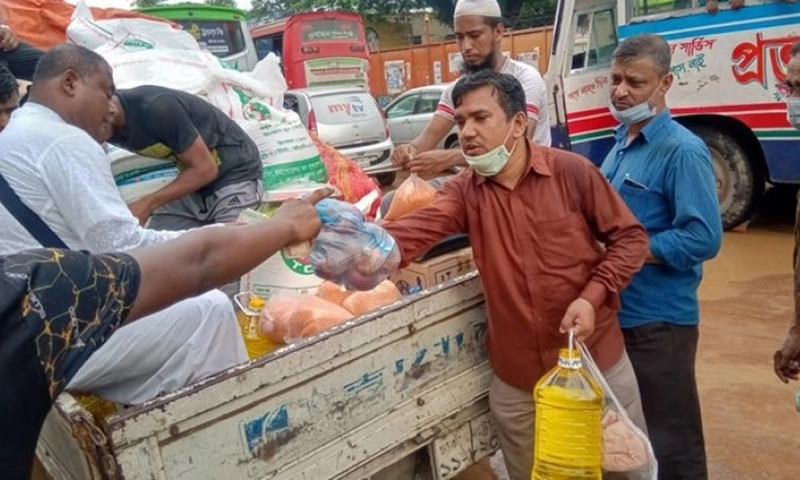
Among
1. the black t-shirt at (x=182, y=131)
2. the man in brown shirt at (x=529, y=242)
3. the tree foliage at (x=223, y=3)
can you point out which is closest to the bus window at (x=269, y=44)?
the tree foliage at (x=223, y=3)

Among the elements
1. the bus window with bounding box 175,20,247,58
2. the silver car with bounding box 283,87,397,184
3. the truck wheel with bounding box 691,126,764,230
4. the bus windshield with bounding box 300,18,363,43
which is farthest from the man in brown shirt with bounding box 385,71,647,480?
the bus windshield with bounding box 300,18,363,43

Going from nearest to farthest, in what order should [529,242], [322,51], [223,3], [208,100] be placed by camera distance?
1. [529,242]
2. [208,100]
3. [322,51]
4. [223,3]

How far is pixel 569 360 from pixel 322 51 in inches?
435

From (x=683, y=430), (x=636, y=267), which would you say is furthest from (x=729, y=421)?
(x=636, y=267)

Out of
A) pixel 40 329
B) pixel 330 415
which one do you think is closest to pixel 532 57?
pixel 330 415

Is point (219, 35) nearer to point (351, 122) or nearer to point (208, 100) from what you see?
point (351, 122)

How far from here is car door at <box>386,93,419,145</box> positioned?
1162 centimetres

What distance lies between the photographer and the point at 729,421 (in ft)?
10.6

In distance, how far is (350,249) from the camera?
192 centimetres

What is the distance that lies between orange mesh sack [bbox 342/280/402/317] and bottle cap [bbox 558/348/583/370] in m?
0.63

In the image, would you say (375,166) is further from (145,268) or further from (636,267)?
(145,268)

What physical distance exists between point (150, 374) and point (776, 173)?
5.67m

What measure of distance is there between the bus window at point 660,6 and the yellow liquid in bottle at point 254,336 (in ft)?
17.6

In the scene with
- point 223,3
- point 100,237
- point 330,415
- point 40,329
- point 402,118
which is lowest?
point 402,118
